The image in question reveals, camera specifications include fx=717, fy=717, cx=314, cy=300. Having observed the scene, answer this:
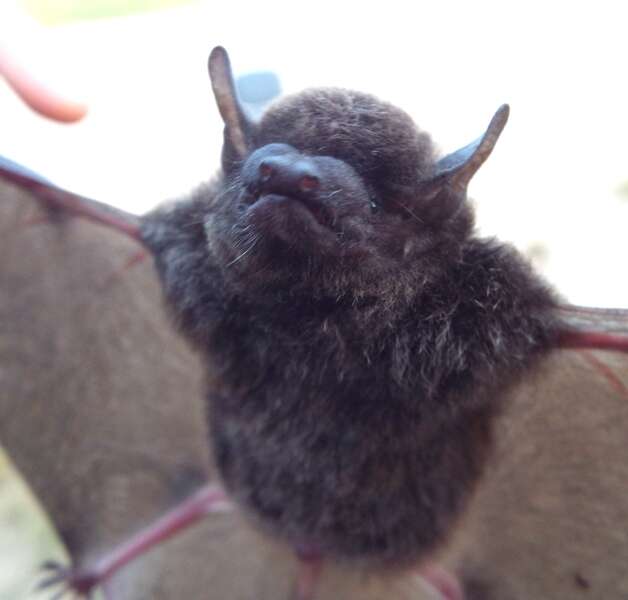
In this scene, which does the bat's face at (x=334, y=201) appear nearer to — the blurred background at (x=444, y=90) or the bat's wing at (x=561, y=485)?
the bat's wing at (x=561, y=485)

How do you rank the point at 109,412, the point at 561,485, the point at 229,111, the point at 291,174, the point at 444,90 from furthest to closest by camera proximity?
the point at 444,90
the point at 109,412
the point at 561,485
the point at 229,111
the point at 291,174

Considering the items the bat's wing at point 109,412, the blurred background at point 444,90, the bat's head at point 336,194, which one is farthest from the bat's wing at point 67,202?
the blurred background at point 444,90

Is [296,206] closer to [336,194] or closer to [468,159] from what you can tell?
[336,194]

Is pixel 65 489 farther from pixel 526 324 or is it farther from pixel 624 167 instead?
pixel 624 167

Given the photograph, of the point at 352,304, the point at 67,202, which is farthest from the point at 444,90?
the point at 352,304

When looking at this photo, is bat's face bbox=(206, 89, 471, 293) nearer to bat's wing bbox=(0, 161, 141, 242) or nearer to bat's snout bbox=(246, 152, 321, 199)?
bat's snout bbox=(246, 152, 321, 199)

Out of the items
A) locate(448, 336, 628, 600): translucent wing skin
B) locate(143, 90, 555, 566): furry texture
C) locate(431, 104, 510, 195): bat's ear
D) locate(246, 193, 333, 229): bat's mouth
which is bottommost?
locate(448, 336, 628, 600): translucent wing skin

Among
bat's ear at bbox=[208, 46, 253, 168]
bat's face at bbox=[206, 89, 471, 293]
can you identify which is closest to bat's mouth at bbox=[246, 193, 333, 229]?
bat's face at bbox=[206, 89, 471, 293]

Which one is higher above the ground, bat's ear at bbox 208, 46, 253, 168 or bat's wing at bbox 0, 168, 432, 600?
bat's ear at bbox 208, 46, 253, 168

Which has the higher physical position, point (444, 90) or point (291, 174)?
point (291, 174)
